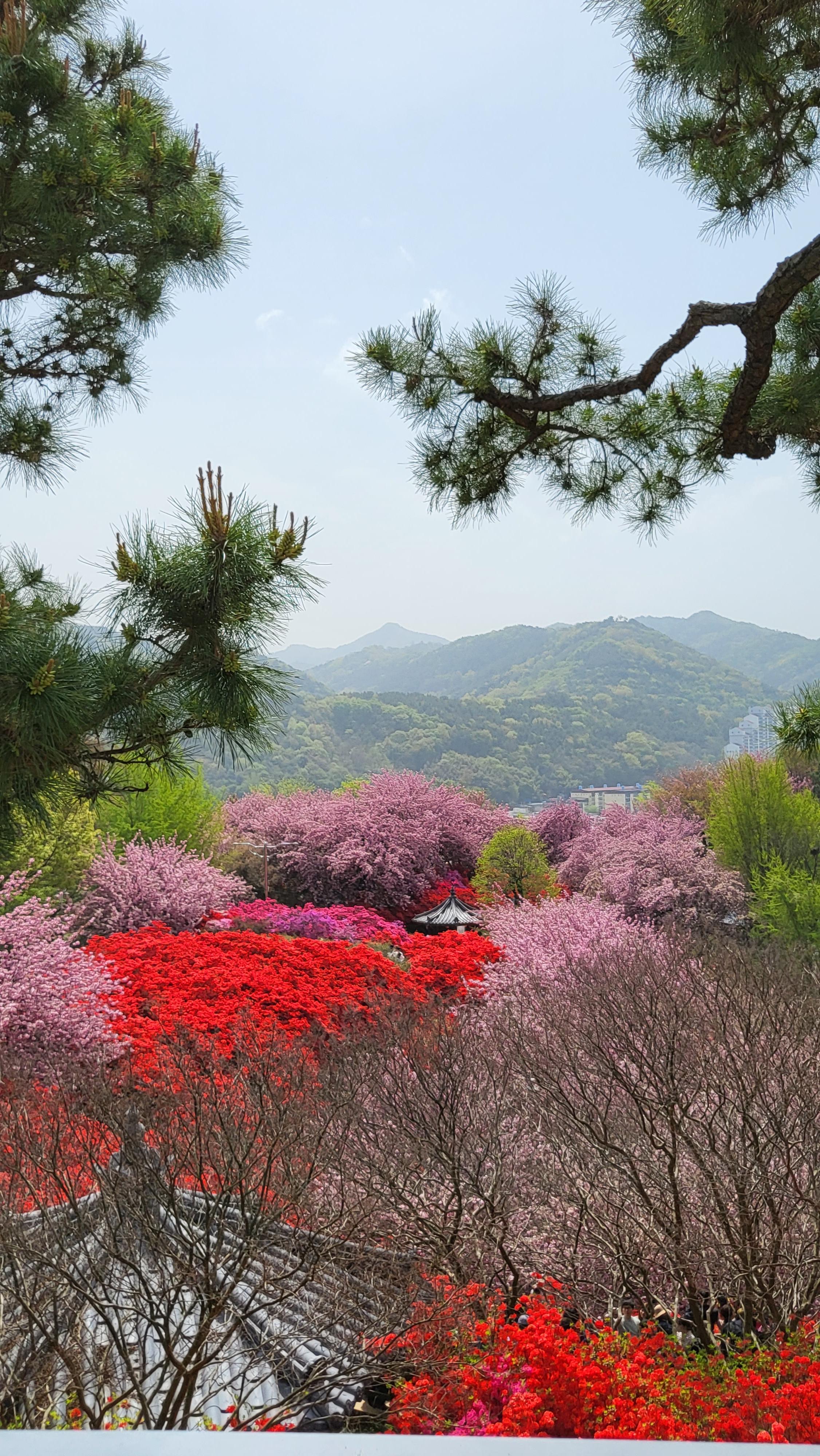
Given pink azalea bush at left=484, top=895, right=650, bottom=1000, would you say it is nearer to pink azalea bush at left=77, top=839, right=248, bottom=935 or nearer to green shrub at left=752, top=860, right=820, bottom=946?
green shrub at left=752, top=860, right=820, bottom=946

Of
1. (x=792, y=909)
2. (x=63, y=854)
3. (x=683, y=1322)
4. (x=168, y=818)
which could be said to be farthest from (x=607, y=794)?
(x=683, y=1322)

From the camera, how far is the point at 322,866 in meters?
12.3

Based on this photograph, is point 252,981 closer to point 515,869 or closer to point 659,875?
point 659,875

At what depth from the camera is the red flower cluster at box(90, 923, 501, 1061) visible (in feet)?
15.9

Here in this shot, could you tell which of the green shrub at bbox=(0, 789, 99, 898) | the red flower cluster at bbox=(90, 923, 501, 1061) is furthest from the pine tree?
the green shrub at bbox=(0, 789, 99, 898)

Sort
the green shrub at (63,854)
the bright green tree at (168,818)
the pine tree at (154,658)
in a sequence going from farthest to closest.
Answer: the bright green tree at (168,818) → the green shrub at (63,854) → the pine tree at (154,658)

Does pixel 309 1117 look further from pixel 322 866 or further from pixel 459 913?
pixel 322 866

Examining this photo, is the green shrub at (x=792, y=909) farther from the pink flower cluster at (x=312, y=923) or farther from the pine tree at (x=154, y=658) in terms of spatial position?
the pine tree at (x=154, y=658)

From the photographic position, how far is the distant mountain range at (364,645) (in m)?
104

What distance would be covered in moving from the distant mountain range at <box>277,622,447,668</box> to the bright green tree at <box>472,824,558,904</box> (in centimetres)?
8508

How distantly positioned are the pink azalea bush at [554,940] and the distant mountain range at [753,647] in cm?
5020

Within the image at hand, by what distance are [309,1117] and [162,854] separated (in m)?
6.42

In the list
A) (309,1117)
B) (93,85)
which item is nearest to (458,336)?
(93,85)

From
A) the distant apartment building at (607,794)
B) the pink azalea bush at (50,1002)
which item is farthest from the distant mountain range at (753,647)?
the pink azalea bush at (50,1002)
